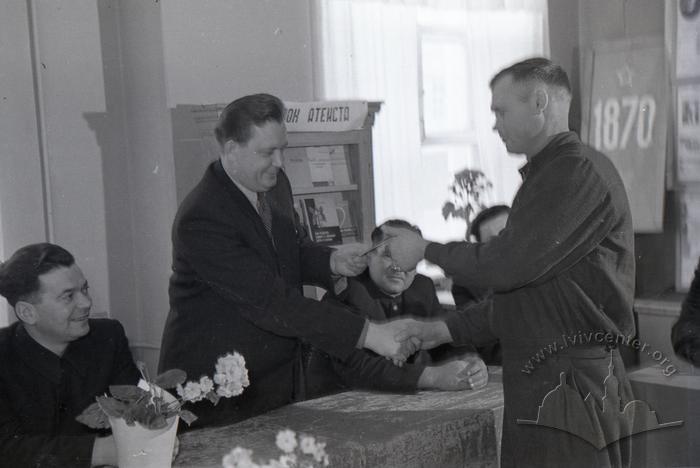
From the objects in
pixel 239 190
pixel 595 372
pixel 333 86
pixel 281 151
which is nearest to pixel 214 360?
pixel 239 190

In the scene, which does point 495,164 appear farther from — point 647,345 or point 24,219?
point 24,219

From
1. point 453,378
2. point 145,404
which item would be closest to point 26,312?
point 145,404

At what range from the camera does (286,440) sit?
1430mm

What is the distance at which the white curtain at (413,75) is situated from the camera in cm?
163

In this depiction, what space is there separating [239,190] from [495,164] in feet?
1.74

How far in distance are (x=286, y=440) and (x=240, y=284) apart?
338mm

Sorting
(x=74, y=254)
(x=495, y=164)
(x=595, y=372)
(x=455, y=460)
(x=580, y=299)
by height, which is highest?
(x=495, y=164)

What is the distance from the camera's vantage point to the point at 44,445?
143 centimetres

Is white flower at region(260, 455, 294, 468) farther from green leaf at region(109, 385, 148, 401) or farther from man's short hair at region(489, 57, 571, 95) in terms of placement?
man's short hair at region(489, 57, 571, 95)

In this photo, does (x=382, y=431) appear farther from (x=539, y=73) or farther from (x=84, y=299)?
(x=539, y=73)

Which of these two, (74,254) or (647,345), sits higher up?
(74,254)

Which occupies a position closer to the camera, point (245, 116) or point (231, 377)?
point (231, 377)

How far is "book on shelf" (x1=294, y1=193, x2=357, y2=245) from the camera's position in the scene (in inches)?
71.1

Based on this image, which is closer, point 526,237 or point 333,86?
point 526,237
